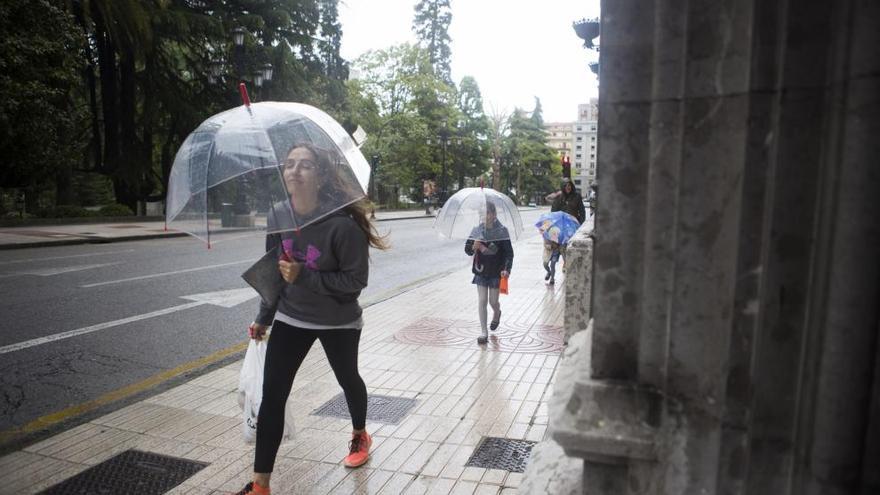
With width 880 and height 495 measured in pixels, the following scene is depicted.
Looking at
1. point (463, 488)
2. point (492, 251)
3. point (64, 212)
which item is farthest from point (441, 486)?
point (64, 212)

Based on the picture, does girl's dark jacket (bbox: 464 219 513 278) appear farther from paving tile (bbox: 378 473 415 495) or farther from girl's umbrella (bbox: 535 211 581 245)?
paving tile (bbox: 378 473 415 495)

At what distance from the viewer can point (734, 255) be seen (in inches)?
57.4

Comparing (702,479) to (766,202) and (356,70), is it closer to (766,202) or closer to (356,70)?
(766,202)

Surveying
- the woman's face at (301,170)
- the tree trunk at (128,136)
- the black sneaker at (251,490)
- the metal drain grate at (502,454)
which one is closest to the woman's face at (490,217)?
the metal drain grate at (502,454)

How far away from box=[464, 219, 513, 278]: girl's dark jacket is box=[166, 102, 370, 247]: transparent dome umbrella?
12.2ft

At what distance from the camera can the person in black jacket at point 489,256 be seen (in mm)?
7082

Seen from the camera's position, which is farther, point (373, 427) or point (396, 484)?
point (373, 427)

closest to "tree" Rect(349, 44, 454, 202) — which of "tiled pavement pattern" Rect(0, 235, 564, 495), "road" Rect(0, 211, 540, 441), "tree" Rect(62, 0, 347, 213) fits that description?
"tree" Rect(62, 0, 347, 213)

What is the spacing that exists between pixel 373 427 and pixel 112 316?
5107 mm

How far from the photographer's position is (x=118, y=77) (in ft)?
90.1

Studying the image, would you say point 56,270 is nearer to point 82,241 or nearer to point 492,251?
point 82,241

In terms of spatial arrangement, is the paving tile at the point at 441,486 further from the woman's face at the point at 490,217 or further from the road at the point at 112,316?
the woman's face at the point at 490,217

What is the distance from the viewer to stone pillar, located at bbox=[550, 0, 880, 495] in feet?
4.31

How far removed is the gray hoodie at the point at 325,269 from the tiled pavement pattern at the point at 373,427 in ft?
3.35
